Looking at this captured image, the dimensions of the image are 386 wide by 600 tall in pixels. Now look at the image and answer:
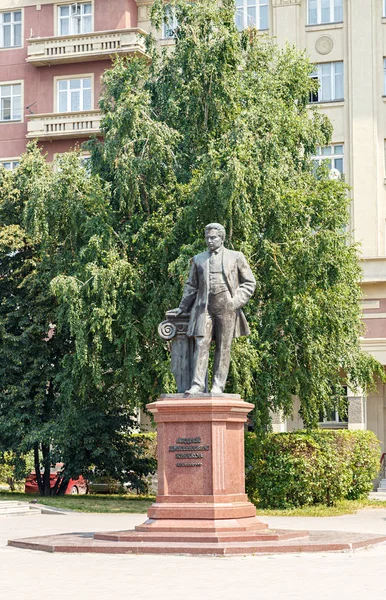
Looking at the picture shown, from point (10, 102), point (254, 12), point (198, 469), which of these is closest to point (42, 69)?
point (10, 102)

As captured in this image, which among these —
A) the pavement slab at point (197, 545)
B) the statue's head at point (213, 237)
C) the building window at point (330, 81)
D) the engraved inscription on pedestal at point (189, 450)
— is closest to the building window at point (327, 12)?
the building window at point (330, 81)

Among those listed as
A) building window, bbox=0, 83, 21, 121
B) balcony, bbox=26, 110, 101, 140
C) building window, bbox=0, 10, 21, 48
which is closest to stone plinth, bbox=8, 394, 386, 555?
balcony, bbox=26, 110, 101, 140

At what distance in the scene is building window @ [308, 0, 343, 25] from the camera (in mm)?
39188

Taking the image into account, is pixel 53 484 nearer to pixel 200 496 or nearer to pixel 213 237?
pixel 213 237

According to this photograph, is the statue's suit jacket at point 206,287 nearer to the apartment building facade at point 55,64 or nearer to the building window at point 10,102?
the apartment building facade at point 55,64

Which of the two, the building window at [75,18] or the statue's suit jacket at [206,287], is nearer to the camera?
the statue's suit jacket at [206,287]

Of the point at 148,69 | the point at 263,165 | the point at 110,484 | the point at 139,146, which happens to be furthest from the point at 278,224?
the point at 110,484

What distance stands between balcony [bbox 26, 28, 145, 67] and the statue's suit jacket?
81.3 ft

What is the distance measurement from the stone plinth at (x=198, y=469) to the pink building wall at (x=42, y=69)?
2663 centimetres

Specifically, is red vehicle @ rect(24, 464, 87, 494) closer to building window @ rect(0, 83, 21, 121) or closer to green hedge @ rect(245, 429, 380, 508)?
green hedge @ rect(245, 429, 380, 508)

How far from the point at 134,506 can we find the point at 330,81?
18.1 m

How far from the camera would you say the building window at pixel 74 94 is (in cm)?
4141

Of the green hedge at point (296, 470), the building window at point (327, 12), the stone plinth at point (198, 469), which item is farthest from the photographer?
the building window at point (327, 12)

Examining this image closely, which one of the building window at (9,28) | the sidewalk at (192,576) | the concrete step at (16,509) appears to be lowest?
the concrete step at (16,509)
